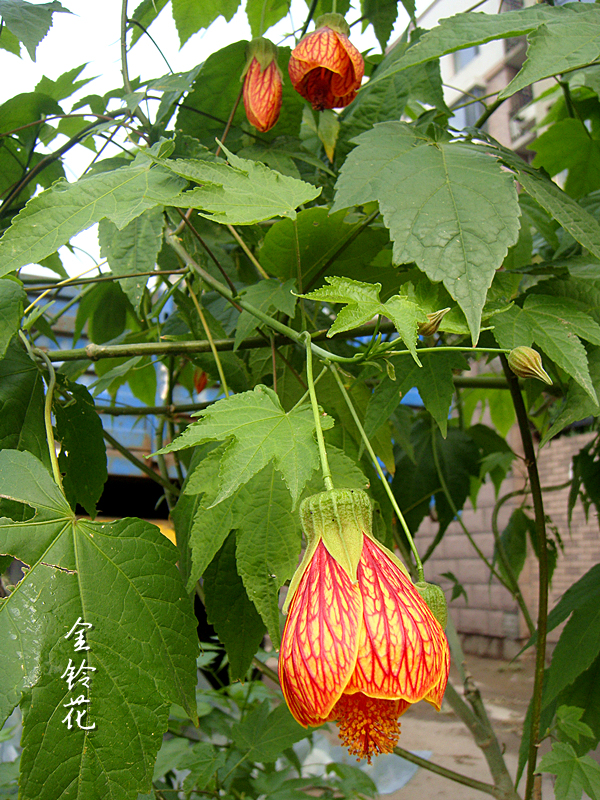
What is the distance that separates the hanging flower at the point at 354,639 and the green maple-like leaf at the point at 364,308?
0.32 feet

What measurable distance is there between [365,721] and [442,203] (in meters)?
0.33

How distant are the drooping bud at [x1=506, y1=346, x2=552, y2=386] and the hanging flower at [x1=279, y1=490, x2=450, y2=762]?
17cm

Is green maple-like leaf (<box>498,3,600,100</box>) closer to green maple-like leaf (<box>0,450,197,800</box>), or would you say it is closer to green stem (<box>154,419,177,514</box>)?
green maple-like leaf (<box>0,450,197,800</box>)

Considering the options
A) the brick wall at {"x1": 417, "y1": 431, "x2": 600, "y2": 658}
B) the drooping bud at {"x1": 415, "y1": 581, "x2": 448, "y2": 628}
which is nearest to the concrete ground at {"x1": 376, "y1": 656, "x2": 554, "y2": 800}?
the brick wall at {"x1": 417, "y1": 431, "x2": 600, "y2": 658}

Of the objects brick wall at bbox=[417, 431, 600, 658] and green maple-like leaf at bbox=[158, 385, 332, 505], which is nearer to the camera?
green maple-like leaf at bbox=[158, 385, 332, 505]

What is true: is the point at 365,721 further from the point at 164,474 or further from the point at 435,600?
the point at 164,474

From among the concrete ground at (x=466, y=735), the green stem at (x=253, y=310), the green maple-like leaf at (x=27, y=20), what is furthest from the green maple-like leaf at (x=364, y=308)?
the concrete ground at (x=466, y=735)

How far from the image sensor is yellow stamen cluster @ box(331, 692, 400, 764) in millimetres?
344

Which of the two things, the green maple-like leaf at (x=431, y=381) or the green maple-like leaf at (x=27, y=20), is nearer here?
the green maple-like leaf at (x=431, y=381)

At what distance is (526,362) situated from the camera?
45cm

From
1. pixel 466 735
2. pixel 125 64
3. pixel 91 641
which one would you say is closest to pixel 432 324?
pixel 91 641

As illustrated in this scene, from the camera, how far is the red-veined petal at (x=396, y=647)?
1.00ft

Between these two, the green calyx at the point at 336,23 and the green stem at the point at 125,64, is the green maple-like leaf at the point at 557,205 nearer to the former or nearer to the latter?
the green calyx at the point at 336,23

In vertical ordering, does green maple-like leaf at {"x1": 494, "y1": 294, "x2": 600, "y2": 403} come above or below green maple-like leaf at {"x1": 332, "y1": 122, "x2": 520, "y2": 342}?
below
